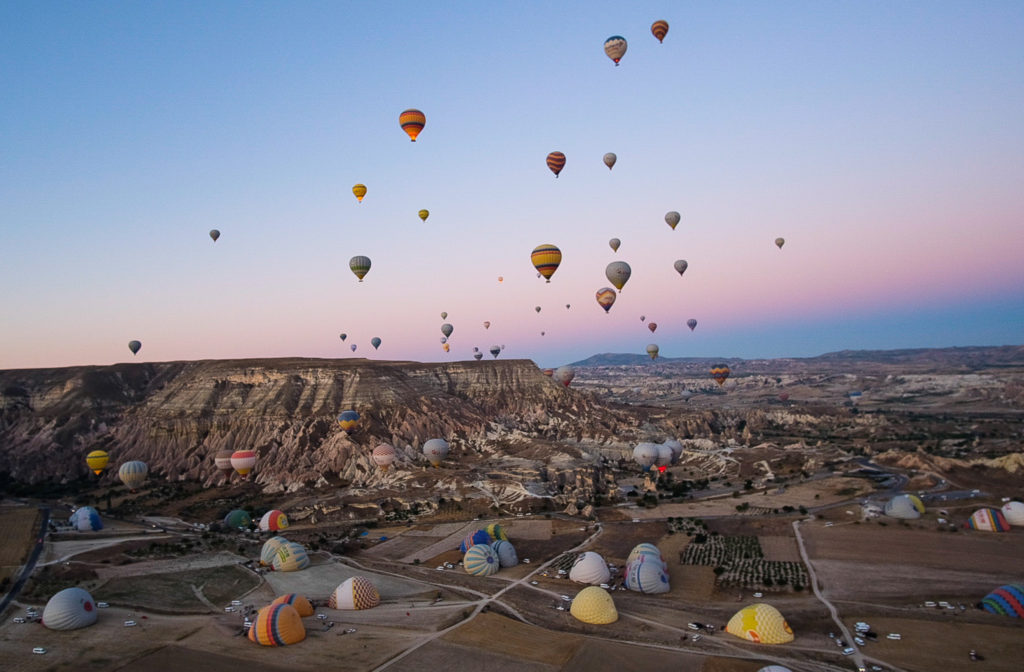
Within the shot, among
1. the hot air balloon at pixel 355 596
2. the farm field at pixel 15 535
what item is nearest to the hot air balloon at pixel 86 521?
the farm field at pixel 15 535

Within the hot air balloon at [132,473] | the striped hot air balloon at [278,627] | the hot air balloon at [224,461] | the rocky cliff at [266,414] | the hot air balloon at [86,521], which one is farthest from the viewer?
the rocky cliff at [266,414]

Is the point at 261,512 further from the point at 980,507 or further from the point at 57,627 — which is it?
the point at 980,507

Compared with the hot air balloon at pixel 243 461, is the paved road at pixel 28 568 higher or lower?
lower

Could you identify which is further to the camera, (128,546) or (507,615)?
(128,546)

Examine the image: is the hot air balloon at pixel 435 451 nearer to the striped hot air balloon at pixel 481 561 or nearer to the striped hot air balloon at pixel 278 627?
the striped hot air balloon at pixel 481 561

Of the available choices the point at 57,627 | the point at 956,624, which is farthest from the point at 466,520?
the point at 956,624

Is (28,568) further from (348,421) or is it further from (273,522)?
(348,421)

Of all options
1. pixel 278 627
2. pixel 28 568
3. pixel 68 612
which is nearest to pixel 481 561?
pixel 278 627
